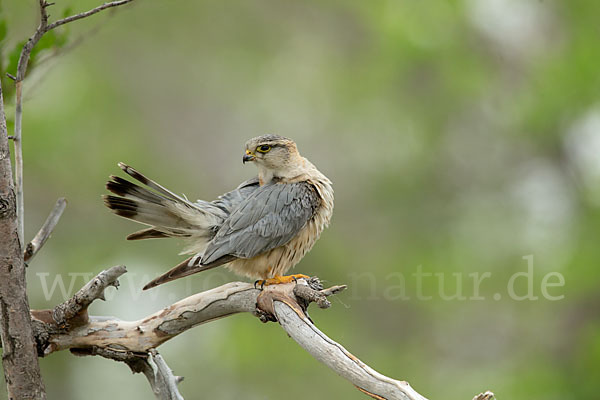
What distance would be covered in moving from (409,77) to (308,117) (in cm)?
129

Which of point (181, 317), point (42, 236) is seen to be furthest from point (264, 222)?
point (42, 236)

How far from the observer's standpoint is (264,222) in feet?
9.04

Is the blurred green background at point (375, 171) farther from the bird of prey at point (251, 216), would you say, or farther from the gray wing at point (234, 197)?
the bird of prey at point (251, 216)

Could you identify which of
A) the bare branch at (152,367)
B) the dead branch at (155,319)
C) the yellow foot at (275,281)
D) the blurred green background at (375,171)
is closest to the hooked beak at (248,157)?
the yellow foot at (275,281)

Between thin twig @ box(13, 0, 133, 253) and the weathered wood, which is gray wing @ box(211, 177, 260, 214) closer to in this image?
the weathered wood

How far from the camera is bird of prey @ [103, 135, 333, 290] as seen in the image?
255 centimetres

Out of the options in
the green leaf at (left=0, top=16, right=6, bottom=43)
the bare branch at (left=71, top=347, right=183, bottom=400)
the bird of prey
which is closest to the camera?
the green leaf at (left=0, top=16, right=6, bottom=43)

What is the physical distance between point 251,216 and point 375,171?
4.59 metres

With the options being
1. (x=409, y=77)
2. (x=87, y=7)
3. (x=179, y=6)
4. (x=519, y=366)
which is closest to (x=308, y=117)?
(x=409, y=77)

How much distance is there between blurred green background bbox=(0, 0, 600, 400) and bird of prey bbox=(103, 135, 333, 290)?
10.0 feet

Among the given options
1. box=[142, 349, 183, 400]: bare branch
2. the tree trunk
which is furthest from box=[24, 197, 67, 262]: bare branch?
box=[142, 349, 183, 400]: bare branch

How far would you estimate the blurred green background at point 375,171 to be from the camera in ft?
20.6

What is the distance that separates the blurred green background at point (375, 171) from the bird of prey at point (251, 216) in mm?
3062

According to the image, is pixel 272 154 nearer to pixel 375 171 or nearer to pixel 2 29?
pixel 2 29
